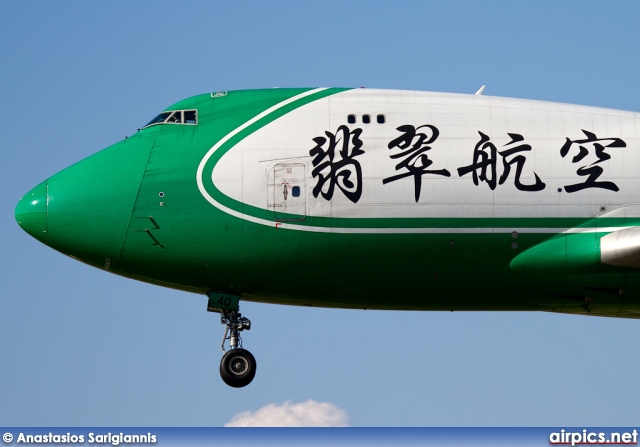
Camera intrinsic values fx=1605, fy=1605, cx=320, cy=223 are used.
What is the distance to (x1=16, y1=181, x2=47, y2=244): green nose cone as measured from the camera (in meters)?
43.8

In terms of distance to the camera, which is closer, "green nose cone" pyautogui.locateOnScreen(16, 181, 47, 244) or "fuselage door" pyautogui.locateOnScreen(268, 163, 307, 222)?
"fuselage door" pyautogui.locateOnScreen(268, 163, 307, 222)

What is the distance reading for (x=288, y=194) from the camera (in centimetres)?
4306

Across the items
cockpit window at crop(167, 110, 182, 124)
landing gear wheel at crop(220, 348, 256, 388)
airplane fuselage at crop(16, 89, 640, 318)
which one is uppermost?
cockpit window at crop(167, 110, 182, 124)

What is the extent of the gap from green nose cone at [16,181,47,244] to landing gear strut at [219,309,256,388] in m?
5.41

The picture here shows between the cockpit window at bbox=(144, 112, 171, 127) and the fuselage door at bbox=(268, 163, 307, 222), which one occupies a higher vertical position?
the cockpit window at bbox=(144, 112, 171, 127)

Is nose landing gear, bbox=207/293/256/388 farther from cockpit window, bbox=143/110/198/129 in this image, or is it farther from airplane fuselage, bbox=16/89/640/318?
cockpit window, bbox=143/110/198/129

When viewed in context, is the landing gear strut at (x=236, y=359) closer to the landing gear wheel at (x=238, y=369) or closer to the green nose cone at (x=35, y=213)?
the landing gear wheel at (x=238, y=369)

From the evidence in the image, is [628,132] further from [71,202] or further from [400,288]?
[71,202]

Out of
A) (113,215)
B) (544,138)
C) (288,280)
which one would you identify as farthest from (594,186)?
(113,215)

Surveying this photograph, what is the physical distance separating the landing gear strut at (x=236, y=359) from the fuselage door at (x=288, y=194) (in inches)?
135

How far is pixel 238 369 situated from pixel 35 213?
7.02 meters

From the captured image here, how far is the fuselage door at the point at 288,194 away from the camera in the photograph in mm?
42969

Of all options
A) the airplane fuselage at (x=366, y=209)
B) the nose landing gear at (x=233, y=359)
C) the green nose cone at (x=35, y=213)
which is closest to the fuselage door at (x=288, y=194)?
the airplane fuselage at (x=366, y=209)

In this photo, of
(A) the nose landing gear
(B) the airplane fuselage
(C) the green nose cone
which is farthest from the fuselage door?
(C) the green nose cone
